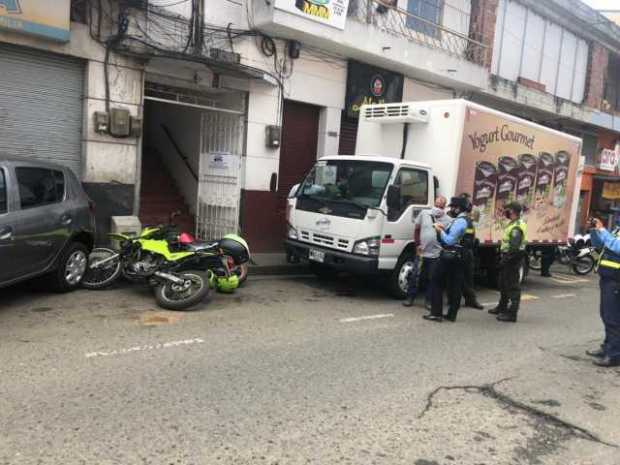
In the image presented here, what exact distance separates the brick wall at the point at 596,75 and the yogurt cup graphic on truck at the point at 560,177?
A: 1128 cm

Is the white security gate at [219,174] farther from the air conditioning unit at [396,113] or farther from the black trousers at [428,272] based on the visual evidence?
the black trousers at [428,272]

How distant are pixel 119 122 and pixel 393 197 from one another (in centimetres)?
475

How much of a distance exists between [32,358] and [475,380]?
393cm

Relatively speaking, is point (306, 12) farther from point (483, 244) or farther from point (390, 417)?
point (390, 417)

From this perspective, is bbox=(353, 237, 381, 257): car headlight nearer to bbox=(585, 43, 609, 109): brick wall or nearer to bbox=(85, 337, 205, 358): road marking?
bbox=(85, 337, 205, 358): road marking

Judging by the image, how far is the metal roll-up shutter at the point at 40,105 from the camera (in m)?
8.59

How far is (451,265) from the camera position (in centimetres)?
749

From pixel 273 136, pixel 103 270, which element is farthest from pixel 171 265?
pixel 273 136

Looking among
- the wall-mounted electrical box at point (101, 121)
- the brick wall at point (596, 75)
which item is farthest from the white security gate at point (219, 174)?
the brick wall at point (596, 75)

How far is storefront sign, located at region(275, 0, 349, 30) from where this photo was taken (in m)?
10.8

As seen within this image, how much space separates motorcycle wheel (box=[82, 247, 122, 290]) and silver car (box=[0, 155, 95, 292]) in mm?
153

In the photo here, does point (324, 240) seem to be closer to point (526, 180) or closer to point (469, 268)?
point (469, 268)

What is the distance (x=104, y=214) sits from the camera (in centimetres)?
962

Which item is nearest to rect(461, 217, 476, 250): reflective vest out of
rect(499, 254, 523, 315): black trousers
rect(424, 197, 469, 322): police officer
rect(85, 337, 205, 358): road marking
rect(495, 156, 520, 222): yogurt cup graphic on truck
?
rect(424, 197, 469, 322): police officer
